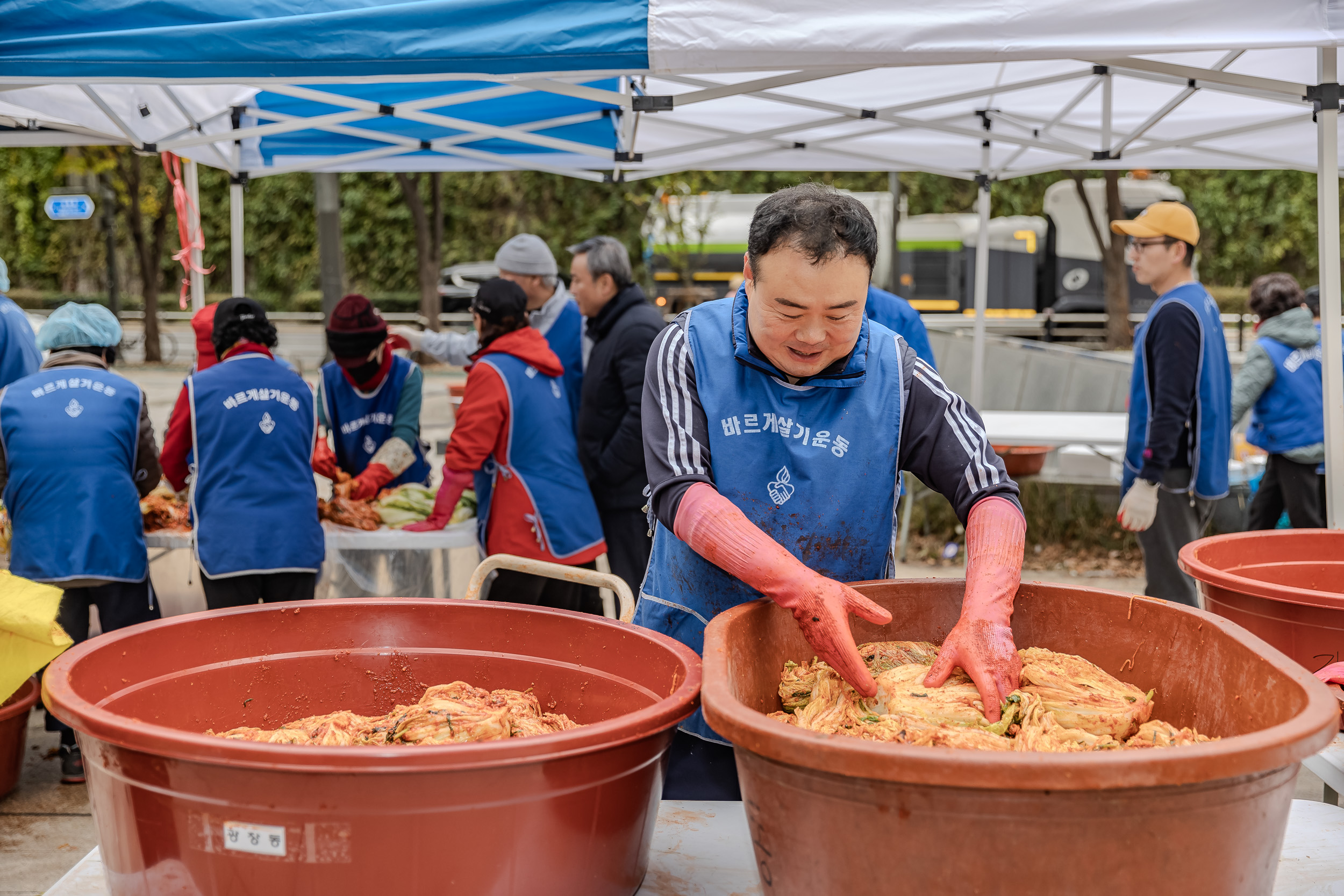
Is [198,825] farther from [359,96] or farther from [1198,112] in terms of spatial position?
[1198,112]

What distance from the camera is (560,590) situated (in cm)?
474

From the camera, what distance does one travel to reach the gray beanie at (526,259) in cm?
549

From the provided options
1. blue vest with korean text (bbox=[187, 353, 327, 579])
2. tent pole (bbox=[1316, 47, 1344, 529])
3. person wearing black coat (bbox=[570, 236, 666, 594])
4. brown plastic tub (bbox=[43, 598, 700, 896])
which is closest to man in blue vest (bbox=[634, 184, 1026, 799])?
brown plastic tub (bbox=[43, 598, 700, 896])

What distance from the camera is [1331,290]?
3.29 meters

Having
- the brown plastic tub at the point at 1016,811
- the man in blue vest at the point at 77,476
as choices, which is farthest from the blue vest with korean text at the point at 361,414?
the brown plastic tub at the point at 1016,811

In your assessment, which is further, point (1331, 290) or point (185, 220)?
point (185, 220)

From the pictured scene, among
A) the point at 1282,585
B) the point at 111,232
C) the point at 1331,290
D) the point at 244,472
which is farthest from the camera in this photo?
the point at 111,232

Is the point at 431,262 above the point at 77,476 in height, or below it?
above

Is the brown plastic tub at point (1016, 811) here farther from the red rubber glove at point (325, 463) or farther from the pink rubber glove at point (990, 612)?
the red rubber glove at point (325, 463)

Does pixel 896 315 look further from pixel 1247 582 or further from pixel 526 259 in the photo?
pixel 1247 582

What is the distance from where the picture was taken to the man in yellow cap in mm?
4535

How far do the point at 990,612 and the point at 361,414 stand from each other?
4.04 metres

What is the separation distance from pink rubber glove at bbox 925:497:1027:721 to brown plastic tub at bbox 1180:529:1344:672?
2.04 feet

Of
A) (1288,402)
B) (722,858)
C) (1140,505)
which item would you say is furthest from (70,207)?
(1288,402)
